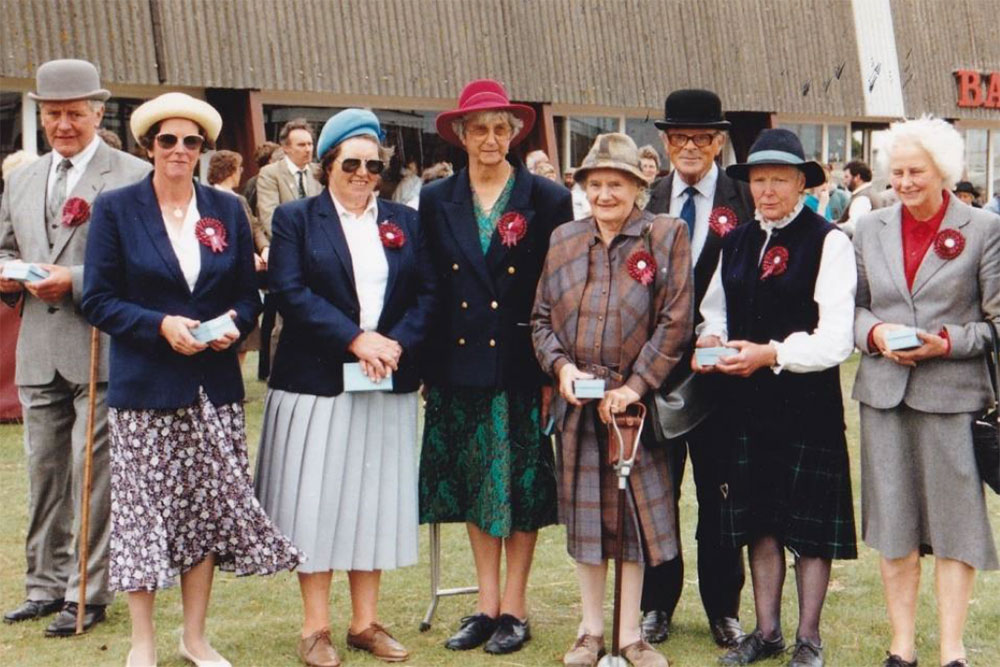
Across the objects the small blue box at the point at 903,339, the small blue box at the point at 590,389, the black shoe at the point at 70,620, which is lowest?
the black shoe at the point at 70,620

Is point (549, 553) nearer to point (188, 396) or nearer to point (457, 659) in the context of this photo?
point (457, 659)

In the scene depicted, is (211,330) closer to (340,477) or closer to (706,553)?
(340,477)

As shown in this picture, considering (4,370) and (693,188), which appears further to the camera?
(4,370)

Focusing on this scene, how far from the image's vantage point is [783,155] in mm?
4695

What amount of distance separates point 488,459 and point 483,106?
1.35 m

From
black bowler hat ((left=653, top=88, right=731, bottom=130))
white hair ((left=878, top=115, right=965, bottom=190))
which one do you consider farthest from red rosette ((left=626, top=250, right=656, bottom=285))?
white hair ((left=878, top=115, right=965, bottom=190))

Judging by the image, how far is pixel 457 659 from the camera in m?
4.95

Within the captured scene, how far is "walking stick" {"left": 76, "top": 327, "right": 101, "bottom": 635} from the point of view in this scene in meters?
5.02

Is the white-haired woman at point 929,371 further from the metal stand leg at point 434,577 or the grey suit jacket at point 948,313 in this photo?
the metal stand leg at point 434,577

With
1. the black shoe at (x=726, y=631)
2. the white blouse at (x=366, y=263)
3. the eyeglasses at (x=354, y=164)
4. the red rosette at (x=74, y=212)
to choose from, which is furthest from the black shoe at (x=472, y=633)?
the red rosette at (x=74, y=212)

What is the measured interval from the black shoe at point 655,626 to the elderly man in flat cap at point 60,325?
2171 mm

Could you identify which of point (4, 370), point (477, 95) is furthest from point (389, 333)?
point (4, 370)

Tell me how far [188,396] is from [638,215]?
1753 millimetres

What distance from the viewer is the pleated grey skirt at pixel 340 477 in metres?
4.80
